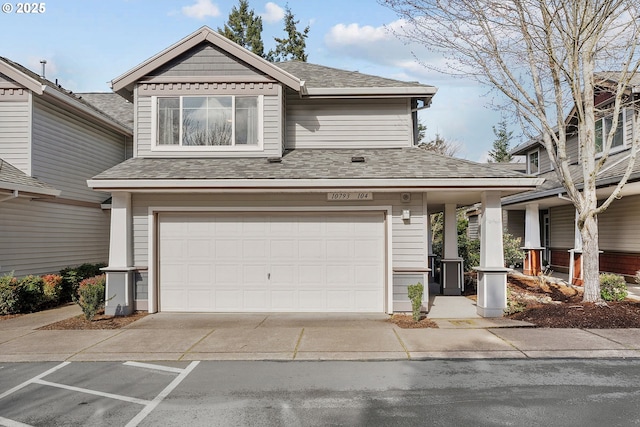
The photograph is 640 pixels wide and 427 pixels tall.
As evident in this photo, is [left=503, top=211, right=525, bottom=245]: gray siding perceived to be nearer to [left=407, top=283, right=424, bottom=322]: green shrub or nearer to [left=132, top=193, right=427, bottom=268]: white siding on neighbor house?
[left=132, top=193, right=427, bottom=268]: white siding on neighbor house

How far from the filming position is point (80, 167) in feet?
43.8

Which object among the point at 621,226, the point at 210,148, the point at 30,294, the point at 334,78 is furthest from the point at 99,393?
the point at 621,226

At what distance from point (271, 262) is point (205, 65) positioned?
5.23m

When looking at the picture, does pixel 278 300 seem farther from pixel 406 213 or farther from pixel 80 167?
pixel 80 167

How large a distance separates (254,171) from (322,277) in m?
2.85

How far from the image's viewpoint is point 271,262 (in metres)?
9.72

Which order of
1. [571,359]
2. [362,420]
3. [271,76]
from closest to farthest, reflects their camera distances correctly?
[362,420], [571,359], [271,76]

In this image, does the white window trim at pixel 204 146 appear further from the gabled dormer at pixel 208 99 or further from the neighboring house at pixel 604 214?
the neighboring house at pixel 604 214

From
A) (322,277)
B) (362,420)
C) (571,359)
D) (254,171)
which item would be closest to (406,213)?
(322,277)

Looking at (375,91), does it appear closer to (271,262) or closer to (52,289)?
(271,262)

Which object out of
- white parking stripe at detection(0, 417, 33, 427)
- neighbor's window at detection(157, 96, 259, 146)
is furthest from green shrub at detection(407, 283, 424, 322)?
white parking stripe at detection(0, 417, 33, 427)

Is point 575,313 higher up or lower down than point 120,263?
lower down

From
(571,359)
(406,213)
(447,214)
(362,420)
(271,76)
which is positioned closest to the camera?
(362,420)

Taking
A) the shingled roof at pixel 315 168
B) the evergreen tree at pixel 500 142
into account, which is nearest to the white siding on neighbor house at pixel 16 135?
the shingled roof at pixel 315 168
